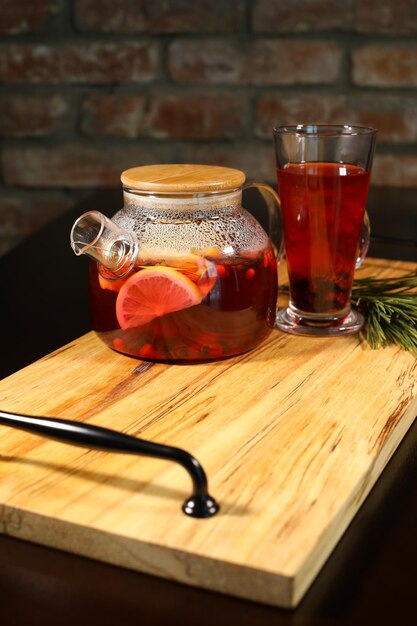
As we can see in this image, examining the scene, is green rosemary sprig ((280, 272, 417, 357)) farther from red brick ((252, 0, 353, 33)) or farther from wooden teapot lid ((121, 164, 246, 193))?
red brick ((252, 0, 353, 33))

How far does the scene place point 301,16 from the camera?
1739mm

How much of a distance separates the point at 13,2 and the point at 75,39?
15cm

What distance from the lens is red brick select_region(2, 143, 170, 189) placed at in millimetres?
1922

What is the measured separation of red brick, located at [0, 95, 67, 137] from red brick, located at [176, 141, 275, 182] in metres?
0.28

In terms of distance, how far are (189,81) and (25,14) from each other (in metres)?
0.38

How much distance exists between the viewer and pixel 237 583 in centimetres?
48

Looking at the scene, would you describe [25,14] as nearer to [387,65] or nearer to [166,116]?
[166,116]

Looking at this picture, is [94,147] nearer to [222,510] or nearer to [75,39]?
[75,39]

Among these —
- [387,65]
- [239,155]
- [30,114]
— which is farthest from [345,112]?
[30,114]

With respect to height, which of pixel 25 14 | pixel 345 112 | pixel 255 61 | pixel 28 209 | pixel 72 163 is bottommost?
pixel 28 209

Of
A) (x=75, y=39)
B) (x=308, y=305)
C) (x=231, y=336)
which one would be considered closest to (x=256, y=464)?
(x=231, y=336)

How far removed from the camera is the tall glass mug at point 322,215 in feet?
2.67

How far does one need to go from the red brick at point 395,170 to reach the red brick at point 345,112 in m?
0.04

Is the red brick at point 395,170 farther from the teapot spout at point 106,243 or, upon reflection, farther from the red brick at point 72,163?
the teapot spout at point 106,243
